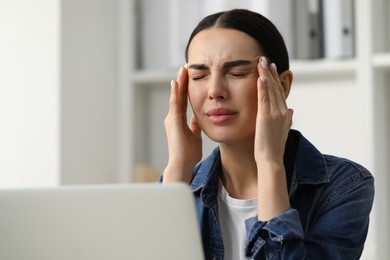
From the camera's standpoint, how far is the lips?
4.65 ft

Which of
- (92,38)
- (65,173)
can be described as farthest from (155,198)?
(92,38)

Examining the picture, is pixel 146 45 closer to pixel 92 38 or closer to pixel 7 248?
pixel 92 38

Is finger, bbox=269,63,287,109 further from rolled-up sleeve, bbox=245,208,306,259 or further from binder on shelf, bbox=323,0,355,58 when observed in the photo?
binder on shelf, bbox=323,0,355,58

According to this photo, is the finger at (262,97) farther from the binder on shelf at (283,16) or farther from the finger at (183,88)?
the binder on shelf at (283,16)

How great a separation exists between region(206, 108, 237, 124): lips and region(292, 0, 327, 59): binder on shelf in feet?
3.67

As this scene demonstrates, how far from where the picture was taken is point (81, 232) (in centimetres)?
91

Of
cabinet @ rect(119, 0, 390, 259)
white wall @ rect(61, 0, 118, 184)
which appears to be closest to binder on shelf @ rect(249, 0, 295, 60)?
cabinet @ rect(119, 0, 390, 259)

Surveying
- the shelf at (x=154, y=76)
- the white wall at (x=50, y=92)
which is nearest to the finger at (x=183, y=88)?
the white wall at (x=50, y=92)

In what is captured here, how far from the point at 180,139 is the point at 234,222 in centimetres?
23

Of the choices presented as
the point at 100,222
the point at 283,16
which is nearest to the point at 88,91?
the point at 283,16

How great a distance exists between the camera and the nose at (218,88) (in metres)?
1.42

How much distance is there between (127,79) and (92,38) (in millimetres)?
214

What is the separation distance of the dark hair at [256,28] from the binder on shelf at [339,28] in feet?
3.22

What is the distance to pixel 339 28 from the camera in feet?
7.96
